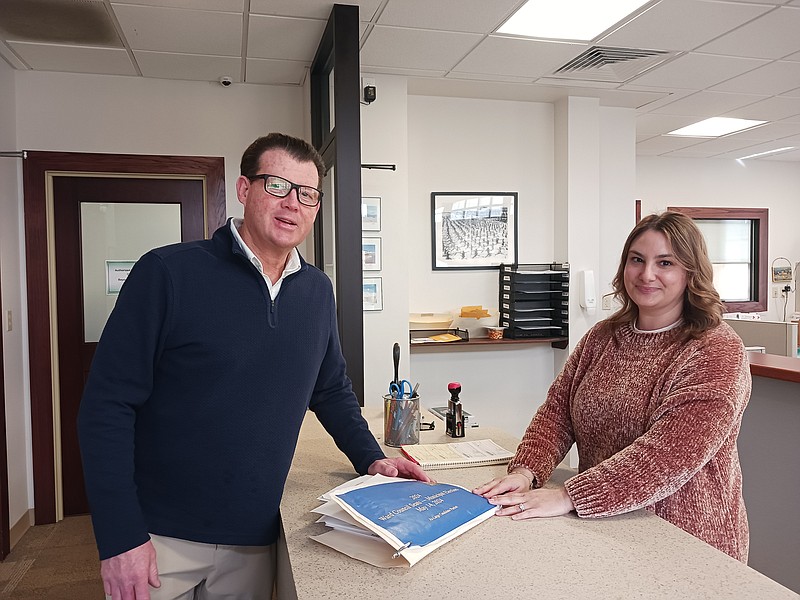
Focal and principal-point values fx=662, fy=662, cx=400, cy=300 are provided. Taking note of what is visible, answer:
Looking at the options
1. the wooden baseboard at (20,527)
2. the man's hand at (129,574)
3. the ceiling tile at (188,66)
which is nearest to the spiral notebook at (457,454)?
the man's hand at (129,574)

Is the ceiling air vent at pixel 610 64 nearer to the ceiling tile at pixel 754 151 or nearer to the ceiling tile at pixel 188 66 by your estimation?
the ceiling tile at pixel 188 66

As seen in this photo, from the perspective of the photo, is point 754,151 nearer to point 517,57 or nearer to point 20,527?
point 517,57

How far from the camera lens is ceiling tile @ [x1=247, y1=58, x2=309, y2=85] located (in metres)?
3.56

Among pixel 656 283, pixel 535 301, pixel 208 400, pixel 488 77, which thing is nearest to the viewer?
pixel 208 400

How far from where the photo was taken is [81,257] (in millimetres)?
3867

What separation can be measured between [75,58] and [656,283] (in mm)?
3214

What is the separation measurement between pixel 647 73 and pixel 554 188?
3.30 ft

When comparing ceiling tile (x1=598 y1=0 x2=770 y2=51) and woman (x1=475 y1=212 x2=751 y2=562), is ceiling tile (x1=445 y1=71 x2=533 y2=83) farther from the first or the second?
woman (x1=475 y1=212 x2=751 y2=562)

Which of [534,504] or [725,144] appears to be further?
[725,144]

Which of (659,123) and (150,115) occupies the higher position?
(659,123)

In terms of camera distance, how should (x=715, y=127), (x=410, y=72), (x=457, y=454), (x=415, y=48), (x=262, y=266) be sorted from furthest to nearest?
(x=715, y=127) → (x=410, y=72) → (x=415, y=48) → (x=457, y=454) → (x=262, y=266)

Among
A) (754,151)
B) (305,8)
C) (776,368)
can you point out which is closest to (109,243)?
(305,8)

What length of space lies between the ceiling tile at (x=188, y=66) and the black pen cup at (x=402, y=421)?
7.71 feet

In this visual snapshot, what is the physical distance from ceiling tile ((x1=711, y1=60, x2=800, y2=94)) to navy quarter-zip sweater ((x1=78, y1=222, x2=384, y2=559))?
11.4ft
